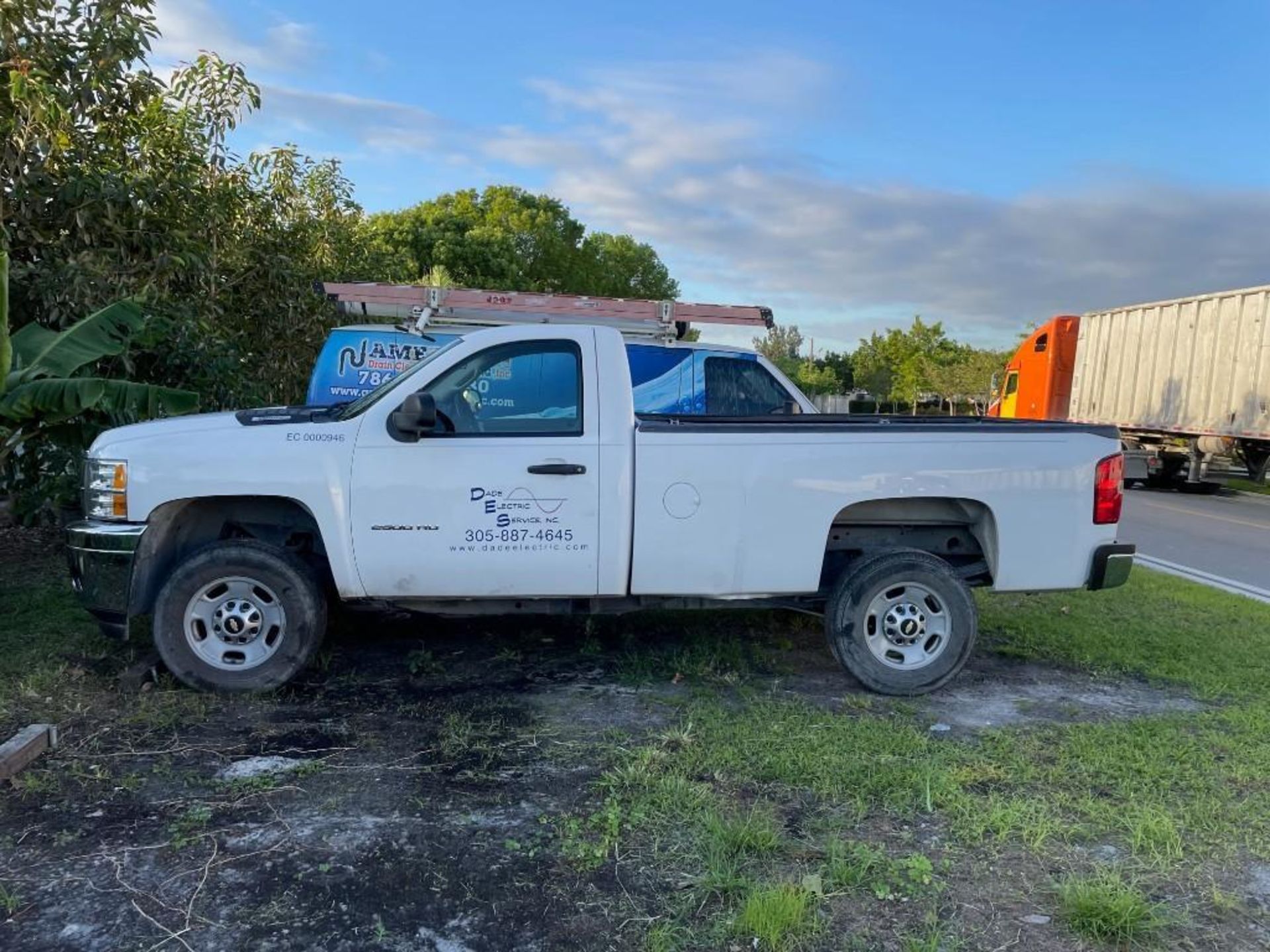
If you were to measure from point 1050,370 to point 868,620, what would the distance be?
714 inches

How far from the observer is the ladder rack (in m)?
9.16

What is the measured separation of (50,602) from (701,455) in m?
5.01

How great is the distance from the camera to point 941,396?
48031 millimetres

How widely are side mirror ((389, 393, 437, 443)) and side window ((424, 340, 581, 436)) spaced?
225 mm

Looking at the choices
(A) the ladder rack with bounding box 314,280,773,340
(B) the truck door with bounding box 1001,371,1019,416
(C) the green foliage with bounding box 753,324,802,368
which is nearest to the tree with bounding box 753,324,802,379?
(C) the green foliage with bounding box 753,324,802,368

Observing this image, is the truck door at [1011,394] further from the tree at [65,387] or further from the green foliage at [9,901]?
the green foliage at [9,901]

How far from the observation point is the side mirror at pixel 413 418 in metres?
4.65

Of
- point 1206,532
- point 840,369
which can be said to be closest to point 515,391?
point 1206,532

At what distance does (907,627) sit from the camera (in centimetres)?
523

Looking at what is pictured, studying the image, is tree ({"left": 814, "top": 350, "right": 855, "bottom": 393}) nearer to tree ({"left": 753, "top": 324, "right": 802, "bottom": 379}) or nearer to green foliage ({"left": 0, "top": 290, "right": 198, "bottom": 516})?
tree ({"left": 753, "top": 324, "right": 802, "bottom": 379})

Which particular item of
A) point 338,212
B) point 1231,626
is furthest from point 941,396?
point 1231,626

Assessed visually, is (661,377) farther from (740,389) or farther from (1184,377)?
(1184,377)

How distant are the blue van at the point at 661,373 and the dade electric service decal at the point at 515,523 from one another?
162 inches

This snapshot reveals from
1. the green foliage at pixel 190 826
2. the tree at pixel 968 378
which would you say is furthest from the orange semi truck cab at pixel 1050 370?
the tree at pixel 968 378
